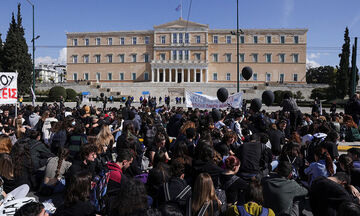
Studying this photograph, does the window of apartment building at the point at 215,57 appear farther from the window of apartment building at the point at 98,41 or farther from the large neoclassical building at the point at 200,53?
the window of apartment building at the point at 98,41

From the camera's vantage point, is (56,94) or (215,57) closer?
(56,94)

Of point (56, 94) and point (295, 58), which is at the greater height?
point (295, 58)

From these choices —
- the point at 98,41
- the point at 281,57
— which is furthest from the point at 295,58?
the point at 98,41

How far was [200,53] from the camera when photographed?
57844 millimetres

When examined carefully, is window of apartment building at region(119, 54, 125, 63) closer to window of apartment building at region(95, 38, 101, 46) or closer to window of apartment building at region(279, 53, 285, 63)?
window of apartment building at region(95, 38, 101, 46)

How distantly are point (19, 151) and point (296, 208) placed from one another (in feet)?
14.7

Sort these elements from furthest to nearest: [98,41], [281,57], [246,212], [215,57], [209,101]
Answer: [98,41], [215,57], [281,57], [209,101], [246,212]

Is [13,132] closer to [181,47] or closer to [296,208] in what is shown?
[296,208]

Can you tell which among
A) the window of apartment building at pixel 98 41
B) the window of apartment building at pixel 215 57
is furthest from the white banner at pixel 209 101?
the window of apartment building at pixel 98 41

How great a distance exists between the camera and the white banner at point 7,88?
8.69 metres

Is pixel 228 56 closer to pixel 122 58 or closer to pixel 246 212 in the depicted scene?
pixel 122 58

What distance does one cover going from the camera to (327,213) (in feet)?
10.6

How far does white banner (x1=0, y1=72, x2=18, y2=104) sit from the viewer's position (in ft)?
28.5

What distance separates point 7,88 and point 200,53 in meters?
51.3
